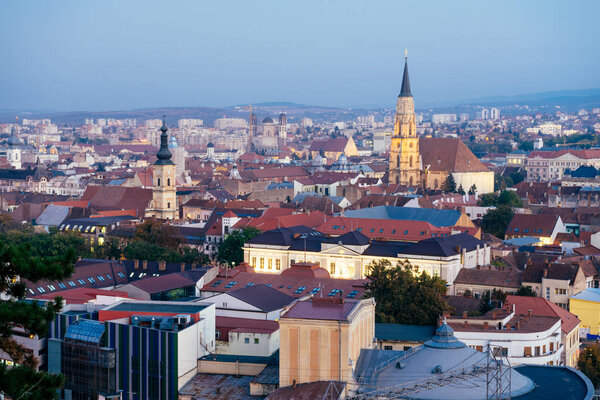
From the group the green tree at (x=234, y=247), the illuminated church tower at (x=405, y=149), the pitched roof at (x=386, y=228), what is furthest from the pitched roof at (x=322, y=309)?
the illuminated church tower at (x=405, y=149)

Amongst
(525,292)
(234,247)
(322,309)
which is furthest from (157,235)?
(322,309)

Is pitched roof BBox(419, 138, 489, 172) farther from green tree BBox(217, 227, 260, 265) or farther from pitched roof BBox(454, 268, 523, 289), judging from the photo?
pitched roof BBox(454, 268, 523, 289)

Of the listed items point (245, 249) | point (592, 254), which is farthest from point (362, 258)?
point (592, 254)

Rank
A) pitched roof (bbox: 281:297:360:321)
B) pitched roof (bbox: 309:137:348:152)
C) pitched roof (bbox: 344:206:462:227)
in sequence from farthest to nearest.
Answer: pitched roof (bbox: 309:137:348:152) < pitched roof (bbox: 344:206:462:227) < pitched roof (bbox: 281:297:360:321)

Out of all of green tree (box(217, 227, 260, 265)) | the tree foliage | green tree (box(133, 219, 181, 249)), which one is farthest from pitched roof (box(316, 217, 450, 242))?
the tree foliage

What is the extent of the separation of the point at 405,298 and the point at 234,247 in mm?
19832

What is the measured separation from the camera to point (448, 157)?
337 ft

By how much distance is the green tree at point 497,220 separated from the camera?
6650 cm

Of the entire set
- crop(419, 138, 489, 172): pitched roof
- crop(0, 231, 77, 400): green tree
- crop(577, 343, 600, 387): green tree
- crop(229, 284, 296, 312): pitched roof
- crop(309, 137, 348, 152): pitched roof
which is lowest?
crop(309, 137, 348, 152): pitched roof

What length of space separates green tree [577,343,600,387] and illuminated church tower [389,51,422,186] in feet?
214

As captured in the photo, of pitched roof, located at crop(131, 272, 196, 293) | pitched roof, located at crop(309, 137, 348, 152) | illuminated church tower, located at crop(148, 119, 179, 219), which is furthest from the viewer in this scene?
pitched roof, located at crop(309, 137, 348, 152)

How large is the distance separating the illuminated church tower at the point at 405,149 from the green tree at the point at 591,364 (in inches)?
2565

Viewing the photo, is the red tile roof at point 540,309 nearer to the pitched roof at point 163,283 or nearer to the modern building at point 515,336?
the modern building at point 515,336

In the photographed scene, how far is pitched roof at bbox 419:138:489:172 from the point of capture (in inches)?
4001
